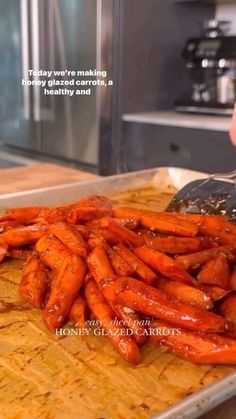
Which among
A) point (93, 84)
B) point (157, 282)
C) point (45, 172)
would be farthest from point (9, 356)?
point (93, 84)

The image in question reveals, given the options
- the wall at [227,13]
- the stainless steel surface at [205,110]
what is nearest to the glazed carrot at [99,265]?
the stainless steel surface at [205,110]

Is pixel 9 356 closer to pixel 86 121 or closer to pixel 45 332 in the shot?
pixel 45 332

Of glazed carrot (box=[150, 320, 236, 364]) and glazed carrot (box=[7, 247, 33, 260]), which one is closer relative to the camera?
glazed carrot (box=[150, 320, 236, 364])

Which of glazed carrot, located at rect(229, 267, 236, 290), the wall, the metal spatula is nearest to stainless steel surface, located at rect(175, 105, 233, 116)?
the wall

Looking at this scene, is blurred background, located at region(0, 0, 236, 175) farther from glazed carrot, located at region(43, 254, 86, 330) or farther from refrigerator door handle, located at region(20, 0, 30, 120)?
glazed carrot, located at region(43, 254, 86, 330)

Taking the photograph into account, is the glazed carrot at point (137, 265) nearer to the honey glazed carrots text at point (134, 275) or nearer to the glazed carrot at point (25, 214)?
the honey glazed carrots text at point (134, 275)

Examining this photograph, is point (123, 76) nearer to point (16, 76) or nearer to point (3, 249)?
point (16, 76)
